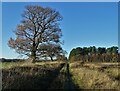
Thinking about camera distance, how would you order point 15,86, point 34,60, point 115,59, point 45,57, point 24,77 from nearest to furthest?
point 15,86 → point 24,77 → point 34,60 → point 45,57 → point 115,59

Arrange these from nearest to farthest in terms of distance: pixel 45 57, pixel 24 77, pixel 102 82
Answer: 1. pixel 24 77
2. pixel 102 82
3. pixel 45 57

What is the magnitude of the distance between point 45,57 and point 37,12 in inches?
218

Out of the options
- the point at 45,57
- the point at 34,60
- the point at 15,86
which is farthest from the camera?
the point at 45,57

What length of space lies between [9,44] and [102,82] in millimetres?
25717

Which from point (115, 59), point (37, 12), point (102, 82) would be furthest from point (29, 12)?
Result: point (102, 82)

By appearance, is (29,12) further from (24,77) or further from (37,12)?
(24,77)

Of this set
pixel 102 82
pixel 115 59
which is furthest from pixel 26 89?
pixel 115 59

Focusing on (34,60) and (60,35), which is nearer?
(34,60)

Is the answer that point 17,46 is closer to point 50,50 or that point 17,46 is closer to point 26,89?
point 50,50

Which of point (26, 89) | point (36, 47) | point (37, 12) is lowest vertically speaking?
point (26, 89)

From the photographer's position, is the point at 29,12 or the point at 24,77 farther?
the point at 29,12

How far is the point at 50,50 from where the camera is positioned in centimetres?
3606

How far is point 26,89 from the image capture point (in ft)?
32.4

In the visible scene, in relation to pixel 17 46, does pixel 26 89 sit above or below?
below
